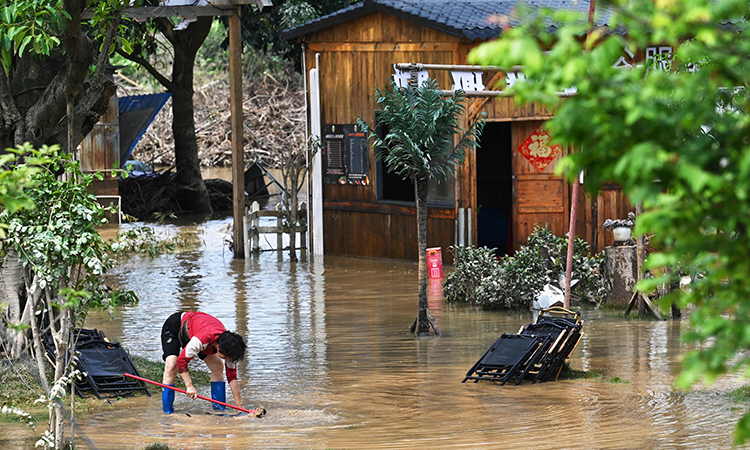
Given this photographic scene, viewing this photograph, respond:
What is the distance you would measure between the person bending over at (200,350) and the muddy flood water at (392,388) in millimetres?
219

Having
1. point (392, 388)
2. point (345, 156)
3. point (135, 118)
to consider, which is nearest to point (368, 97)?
point (345, 156)

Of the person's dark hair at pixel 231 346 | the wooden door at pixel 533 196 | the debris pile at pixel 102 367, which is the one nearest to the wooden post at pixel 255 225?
the wooden door at pixel 533 196

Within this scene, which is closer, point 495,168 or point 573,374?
point 573,374

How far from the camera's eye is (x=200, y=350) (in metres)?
7.66

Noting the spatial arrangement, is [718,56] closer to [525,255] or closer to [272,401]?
[272,401]

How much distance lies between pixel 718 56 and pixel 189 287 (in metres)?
12.4

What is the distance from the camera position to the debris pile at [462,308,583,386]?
8.57 meters

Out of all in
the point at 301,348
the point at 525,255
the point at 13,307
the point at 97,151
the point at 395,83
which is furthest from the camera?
the point at 97,151

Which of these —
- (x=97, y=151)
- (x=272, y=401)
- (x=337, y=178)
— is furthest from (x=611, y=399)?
(x=97, y=151)

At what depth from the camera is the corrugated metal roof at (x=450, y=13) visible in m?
14.7

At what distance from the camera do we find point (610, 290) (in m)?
12.5

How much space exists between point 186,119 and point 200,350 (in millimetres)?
18704

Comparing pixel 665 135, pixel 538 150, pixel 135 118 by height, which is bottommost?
pixel 665 135

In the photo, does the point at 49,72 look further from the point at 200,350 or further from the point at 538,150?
the point at 538,150
